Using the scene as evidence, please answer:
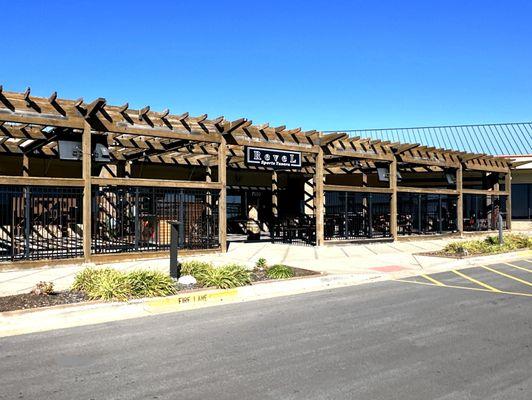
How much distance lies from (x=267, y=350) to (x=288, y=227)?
14523 millimetres

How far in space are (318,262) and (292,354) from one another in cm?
852

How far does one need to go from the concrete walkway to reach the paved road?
350 cm

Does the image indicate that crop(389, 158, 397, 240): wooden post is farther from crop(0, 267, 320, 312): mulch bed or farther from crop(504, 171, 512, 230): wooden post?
crop(0, 267, 320, 312): mulch bed

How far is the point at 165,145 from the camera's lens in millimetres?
18344

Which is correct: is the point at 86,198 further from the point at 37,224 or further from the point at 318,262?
the point at 318,262

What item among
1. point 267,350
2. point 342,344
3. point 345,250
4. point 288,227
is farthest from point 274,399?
point 288,227

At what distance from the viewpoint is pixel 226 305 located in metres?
8.71

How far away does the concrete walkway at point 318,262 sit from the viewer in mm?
10883

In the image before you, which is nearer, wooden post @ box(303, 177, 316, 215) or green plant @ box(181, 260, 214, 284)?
green plant @ box(181, 260, 214, 284)

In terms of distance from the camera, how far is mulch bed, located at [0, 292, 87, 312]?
25.5 ft

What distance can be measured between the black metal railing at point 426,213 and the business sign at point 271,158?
7.23 metres

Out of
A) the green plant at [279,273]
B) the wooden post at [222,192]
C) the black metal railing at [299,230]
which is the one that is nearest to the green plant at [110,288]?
the green plant at [279,273]

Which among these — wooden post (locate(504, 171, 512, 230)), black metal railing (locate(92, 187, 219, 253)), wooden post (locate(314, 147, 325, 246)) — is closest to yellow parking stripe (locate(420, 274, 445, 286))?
wooden post (locate(314, 147, 325, 246))

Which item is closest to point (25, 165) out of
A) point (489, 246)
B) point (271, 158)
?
point (271, 158)
